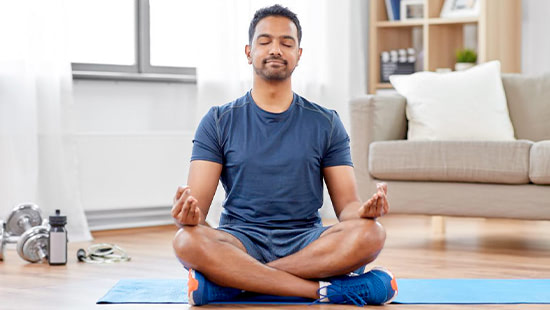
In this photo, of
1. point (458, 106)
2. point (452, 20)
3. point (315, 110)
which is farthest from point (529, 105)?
point (315, 110)

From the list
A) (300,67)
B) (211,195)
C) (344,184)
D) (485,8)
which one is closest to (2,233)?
(211,195)

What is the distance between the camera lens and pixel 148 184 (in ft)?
A: 14.0

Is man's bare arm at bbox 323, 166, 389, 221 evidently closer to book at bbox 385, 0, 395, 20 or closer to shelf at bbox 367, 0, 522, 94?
shelf at bbox 367, 0, 522, 94

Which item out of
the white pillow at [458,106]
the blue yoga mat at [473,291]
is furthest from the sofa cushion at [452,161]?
the blue yoga mat at [473,291]

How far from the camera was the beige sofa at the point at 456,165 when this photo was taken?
3334mm

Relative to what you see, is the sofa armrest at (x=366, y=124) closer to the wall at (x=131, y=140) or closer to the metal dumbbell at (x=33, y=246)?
the wall at (x=131, y=140)

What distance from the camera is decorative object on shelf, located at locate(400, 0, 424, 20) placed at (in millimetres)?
5176

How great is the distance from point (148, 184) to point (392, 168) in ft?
4.39

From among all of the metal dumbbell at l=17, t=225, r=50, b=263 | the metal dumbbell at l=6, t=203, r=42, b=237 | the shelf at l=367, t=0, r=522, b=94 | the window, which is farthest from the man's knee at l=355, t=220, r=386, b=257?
the shelf at l=367, t=0, r=522, b=94

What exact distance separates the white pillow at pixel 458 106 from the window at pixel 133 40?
4.15 ft

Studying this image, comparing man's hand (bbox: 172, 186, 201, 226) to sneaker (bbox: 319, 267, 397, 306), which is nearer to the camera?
man's hand (bbox: 172, 186, 201, 226)

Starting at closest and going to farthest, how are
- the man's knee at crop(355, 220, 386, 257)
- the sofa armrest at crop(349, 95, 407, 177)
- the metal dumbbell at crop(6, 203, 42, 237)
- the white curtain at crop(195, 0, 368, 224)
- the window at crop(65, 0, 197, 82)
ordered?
the man's knee at crop(355, 220, 386, 257) < the metal dumbbell at crop(6, 203, 42, 237) < the sofa armrest at crop(349, 95, 407, 177) < the window at crop(65, 0, 197, 82) < the white curtain at crop(195, 0, 368, 224)

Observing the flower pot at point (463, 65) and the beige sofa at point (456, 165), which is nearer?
the beige sofa at point (456, 165)

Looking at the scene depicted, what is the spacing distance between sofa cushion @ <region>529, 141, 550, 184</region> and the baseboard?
1.93m
